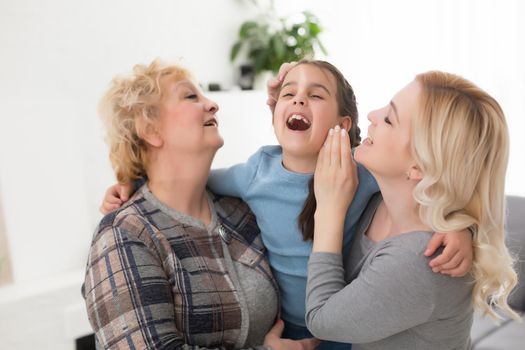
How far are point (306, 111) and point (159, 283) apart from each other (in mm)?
530

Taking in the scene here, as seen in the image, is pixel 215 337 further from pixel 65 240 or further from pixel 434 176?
pixel 65 240

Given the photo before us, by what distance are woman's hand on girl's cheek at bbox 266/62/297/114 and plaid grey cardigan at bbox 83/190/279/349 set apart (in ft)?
1.29

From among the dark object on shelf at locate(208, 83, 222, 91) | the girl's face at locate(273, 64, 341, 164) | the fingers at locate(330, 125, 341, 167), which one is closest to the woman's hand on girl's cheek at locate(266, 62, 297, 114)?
→ the girl's face at locate(273, 64, 341, 164)

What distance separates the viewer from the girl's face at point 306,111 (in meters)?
1.28

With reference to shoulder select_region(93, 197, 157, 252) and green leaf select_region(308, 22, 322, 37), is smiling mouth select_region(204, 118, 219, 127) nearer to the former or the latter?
shoulder select_region(93, 197, 157, 252)

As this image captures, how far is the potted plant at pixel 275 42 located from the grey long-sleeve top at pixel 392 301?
2.69 meters

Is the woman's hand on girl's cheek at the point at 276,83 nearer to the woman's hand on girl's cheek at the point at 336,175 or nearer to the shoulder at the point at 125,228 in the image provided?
the woman's hand on girl's cheek at the point at 336,175

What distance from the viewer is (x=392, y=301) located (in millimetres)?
991

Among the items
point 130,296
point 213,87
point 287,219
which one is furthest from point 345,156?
point 213,87

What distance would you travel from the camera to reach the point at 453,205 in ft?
3.38

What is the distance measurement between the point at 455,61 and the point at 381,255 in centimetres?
272

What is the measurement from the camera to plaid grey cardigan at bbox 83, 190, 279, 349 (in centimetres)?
107

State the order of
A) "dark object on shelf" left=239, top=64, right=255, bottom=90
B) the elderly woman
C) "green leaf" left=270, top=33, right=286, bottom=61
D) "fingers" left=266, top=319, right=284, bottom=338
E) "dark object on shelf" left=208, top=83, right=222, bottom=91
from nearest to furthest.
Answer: the elderly woman → "fingers" left=266, top=319, right=284, bottom=338 → "dark object on shelf" left=208, top=83, right=222, bottom=91 → "green leaf" left=270, top=33, right=286, bottom=61 → "dark object on shelf" left=239, top=64, right=255, bottom=90

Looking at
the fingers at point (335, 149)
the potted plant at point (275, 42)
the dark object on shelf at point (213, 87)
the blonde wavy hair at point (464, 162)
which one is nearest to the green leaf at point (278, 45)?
the potted plant at point (275, 42)
